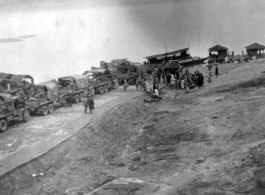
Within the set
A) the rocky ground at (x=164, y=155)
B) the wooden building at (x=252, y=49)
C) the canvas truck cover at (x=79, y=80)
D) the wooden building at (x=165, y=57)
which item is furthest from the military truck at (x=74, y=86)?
the wooden building at (x=252, y=49)

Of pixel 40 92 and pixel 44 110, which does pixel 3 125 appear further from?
pixel 40 92

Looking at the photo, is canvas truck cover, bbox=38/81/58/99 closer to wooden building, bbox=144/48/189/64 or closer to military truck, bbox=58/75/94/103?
military truck, bbox=58/75/94/103

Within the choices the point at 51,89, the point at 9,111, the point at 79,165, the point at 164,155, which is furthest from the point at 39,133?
the point at 51,89

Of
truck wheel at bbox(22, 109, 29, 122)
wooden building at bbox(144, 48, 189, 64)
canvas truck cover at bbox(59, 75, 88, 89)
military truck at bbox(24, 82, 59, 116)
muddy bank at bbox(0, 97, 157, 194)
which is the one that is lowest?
muddy bank at bbox(0, 97, 157, 194)

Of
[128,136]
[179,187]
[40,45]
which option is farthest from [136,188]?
[40,45]

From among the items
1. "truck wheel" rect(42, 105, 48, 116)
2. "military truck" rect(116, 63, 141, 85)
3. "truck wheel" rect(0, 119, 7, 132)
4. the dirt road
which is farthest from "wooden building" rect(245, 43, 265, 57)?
"truck wheel" rect(0, 119, 7, 132)

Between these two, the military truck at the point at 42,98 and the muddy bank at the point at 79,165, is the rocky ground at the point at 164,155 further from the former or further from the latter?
the military truck at the point at 42,98
